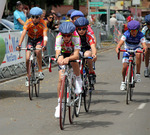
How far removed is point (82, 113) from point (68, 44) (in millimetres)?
1498

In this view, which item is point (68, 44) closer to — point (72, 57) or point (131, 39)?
point (72, 57)

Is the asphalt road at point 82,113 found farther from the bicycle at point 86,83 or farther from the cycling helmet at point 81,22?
the cycling helmet at point 81,22

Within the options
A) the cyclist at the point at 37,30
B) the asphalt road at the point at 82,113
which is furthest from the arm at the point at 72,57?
the cyclist at the point at 37,30

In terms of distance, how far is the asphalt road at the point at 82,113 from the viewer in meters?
Result: 7.29

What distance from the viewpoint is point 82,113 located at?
28.5ft

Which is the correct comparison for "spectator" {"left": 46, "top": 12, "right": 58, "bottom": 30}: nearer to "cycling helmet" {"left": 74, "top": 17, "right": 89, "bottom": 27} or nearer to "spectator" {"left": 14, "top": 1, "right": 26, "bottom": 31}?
"spectator" {"left": 14, "top": 1, "right": 26, "bottom": 31}

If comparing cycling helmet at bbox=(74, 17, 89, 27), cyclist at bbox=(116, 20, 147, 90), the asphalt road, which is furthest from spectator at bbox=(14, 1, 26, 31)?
cycling helmet at bbox=(74, 17, 89, 27)

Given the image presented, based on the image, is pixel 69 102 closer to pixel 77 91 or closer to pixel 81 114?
pixel 77 91

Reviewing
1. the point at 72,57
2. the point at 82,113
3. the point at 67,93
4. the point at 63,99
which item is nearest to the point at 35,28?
the point at 82,113

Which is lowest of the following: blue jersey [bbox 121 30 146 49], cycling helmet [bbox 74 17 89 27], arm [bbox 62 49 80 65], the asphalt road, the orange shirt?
the asphalt road

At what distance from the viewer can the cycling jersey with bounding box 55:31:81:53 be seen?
25.3 feet

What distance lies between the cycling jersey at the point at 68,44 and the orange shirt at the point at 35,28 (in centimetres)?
288

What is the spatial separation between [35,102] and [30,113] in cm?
126

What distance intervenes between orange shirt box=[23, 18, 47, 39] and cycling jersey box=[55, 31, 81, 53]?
288cm
